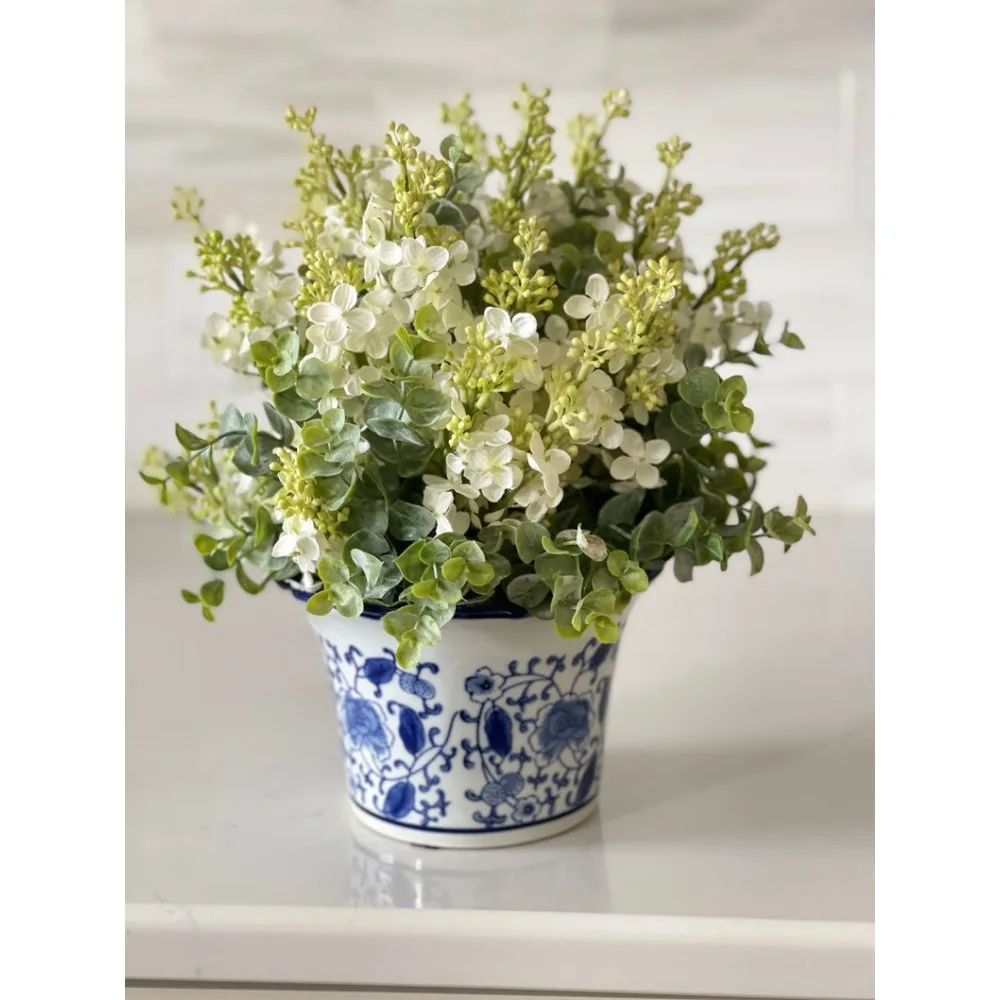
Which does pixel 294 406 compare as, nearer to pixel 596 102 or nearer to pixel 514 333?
pixel 514 333

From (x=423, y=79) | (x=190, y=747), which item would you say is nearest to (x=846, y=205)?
(x=423, y=79)

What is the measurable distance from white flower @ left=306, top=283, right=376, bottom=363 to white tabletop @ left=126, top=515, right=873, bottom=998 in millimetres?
300

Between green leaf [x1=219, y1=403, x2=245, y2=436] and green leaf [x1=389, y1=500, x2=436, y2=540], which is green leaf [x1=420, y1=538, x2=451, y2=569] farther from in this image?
green leaf [x1=219, y1=403, x2=245, y2=436]

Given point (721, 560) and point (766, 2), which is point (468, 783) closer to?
point (721, 560)

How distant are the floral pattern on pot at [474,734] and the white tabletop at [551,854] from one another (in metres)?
0.03

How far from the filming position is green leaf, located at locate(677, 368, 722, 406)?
58cm

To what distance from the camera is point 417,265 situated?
1.82 feet

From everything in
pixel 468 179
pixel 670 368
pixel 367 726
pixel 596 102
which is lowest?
pixel 367 726

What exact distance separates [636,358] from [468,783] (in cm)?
26

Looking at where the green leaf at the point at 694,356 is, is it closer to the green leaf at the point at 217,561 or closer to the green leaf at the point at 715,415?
the green leaf at the point at 715,415

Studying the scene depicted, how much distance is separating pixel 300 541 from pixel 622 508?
177 mm

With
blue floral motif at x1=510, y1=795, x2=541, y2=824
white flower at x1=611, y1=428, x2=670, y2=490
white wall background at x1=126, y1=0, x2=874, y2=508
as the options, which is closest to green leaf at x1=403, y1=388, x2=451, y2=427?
white flower at x1=611, y1=428, x2=670, y2=490

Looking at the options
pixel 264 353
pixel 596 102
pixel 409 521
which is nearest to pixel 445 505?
pixel 409 521

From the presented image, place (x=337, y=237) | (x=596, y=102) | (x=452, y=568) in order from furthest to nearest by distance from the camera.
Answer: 1. (x=596, y=102)
2. (x=337, y=237)
3. (x=452, y=568)
